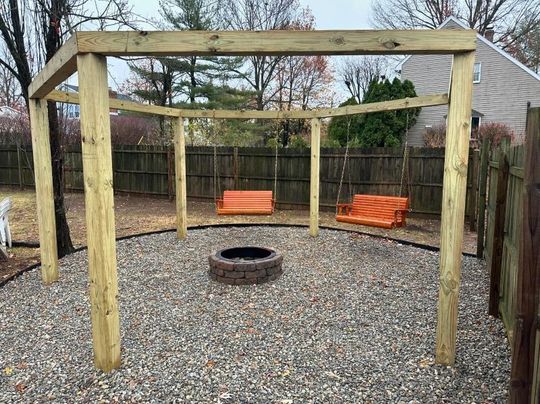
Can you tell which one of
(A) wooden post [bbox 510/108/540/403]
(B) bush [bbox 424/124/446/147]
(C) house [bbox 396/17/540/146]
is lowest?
(A) wooden post [bbox 510/108/540/403]

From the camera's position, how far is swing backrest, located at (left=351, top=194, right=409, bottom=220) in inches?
271

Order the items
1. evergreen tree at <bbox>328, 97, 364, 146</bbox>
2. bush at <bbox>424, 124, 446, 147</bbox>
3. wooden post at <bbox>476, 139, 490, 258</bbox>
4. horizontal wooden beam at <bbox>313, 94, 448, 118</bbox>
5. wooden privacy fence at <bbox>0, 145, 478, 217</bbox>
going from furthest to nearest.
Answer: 1. evergreen tree at <bbox>328, 97, 364, 146</bbox>
2. bush at <bbox>424, 124, 446, 147</bbox>
3. wooden privacy fence at <bbox>0, 145, 478, 217</bbox>
4. wooden post at <bbox>476, 139, 490, 258</bbox>
5. horizontal wooden beam at <bbox>313, 94, 448, 118</bbox>

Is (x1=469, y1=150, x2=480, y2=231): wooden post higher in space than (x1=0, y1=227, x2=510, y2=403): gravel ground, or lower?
higher

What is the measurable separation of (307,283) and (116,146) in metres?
9.13

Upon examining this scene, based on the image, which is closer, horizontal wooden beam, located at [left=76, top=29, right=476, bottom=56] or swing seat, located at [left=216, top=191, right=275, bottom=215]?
horizontal wooden beam, located at [left=76, top=29, right=476, bottom=56]

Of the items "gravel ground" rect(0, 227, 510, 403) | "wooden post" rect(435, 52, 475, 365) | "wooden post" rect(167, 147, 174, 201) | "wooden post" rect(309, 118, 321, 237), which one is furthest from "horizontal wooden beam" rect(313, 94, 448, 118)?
"wooden post" rect(167, 147, 174, 201)

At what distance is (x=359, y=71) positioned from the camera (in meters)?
25.8

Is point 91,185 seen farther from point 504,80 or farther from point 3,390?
point 504,80

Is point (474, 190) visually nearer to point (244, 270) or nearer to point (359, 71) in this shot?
point (244, 270)

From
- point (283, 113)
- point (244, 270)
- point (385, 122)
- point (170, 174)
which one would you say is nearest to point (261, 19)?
point (385, 122)

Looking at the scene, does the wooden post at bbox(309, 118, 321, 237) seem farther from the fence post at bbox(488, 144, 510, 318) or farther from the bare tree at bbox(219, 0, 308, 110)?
the bare tree at bbox(219, 0, 308, 110)

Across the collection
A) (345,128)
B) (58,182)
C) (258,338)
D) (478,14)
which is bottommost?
(258,338)

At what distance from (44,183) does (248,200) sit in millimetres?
3964

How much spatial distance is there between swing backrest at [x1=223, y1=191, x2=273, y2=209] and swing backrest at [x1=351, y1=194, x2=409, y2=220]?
1.68m
